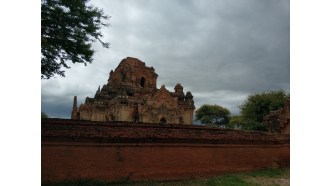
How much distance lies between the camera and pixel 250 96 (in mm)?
34281

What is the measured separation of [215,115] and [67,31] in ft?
143

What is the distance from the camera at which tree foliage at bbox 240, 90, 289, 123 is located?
3098 centimetres

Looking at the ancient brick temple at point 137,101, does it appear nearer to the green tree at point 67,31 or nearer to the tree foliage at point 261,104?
the tree foliage at point 261,104

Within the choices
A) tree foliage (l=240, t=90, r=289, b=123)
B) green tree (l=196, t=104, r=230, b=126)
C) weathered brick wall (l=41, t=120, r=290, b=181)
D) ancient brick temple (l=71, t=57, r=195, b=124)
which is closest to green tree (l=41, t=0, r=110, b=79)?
weathered brick wall (l=41, t=120, r=290, b=181)

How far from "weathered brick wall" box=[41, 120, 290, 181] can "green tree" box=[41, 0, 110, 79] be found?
1.79m

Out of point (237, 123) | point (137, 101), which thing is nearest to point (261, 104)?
point (237, 123)

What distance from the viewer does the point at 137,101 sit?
24.2 meters

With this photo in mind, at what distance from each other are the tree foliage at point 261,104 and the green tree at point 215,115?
51.7ft

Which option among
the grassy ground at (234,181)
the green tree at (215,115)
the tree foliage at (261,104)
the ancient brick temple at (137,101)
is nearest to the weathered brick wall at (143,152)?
the grassy ground at (234,181)

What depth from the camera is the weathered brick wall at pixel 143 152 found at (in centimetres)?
698

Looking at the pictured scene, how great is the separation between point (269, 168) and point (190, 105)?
17.6 metres

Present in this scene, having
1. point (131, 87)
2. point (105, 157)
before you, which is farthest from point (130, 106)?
point (105, 157)

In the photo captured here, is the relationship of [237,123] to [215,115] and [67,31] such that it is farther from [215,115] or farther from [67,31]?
[67,31]

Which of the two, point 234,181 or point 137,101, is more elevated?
point 137,101
